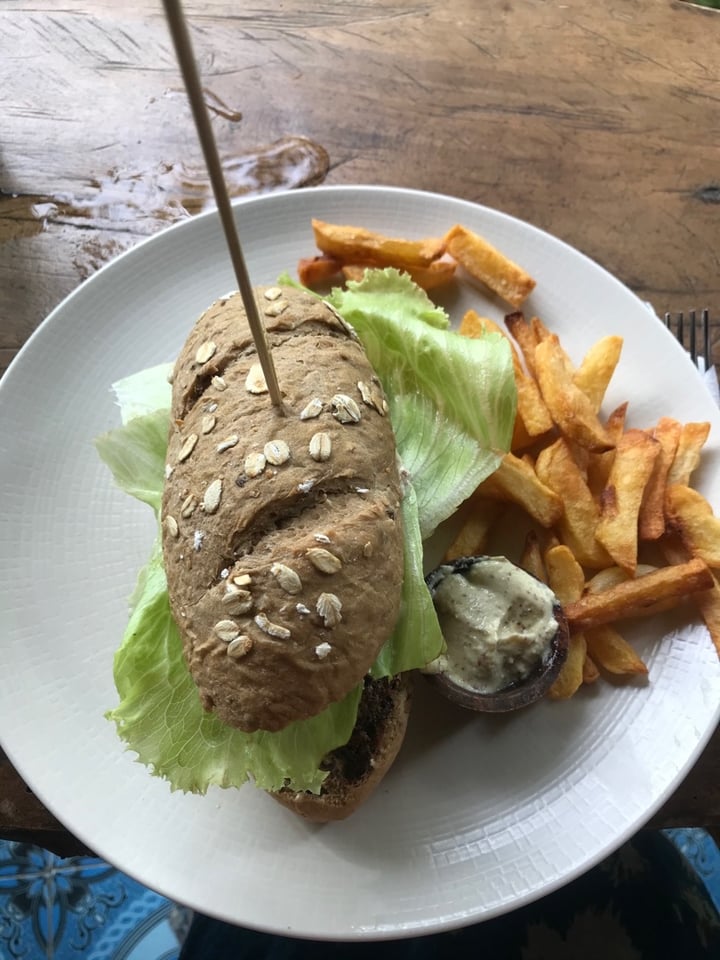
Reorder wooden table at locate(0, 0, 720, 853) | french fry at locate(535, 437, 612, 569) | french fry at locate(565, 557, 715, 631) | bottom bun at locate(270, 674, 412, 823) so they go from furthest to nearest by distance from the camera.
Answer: wooden table at locate(0, 0, 720, 853)
french fry at locate(535, 437, 612, 569)
french fry at locate(565, 557, 715, 631)
bottom bun at locate(270, 674, 412, 823)

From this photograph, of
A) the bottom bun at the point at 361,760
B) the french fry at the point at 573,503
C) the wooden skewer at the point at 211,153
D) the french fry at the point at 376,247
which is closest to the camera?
the wooden skewer at the point at 211,153

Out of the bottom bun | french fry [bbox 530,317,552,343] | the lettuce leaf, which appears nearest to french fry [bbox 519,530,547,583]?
the lettuce leaf

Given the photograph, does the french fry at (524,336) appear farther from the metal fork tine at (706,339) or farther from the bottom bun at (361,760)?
the bottom bun at (361,760)

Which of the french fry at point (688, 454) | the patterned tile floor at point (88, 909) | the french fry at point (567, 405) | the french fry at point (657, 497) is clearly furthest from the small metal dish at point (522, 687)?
the patterned tile floor at point (88, 909)

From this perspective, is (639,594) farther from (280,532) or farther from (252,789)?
(252,789)

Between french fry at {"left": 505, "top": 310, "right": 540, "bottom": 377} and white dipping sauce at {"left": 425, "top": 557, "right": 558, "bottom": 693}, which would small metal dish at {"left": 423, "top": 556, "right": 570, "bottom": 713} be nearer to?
white dipping sauce at {"left": 425, "top": 557, "right": 558, "bottom": 693}
